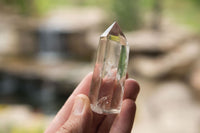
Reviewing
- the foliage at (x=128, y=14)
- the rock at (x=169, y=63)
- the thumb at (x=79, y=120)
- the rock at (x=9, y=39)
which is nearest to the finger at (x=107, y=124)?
the thumb at (x=79, y=120)

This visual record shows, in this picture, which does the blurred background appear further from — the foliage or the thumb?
the thumb

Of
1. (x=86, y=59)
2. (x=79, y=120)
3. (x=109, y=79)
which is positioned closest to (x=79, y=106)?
(x=79, y=120)

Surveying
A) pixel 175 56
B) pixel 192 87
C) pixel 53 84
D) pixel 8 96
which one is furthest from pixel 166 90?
pixel 8 96

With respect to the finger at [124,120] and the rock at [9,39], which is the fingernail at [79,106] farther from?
the rock at [9,39]

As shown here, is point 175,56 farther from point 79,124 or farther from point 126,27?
point 79,124

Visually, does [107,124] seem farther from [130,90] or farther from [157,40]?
[157,40]

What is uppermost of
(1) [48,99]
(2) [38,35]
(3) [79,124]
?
(3) [79,124]
